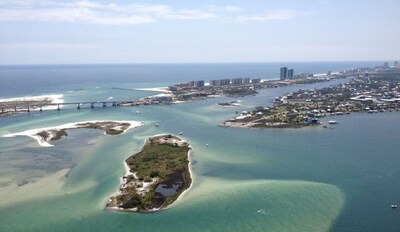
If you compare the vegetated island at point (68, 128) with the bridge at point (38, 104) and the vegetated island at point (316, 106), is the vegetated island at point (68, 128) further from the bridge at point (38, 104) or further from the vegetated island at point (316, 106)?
the bridge at point (38, 104)

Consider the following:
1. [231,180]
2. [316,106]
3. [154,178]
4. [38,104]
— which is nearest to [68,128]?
[38,104]

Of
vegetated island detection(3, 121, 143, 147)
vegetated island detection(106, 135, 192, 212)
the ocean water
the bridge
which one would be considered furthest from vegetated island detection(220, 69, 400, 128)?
the bridge

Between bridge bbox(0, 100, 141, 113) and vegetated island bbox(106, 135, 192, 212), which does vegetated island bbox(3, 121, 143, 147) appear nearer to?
vegetated island bbox(106, 135, 192, 212)

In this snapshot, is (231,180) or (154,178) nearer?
(231,180)

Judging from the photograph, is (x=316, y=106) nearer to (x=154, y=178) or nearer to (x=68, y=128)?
(x=68, y=128)

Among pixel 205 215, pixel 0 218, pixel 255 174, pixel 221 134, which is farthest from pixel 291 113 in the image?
pixel 0 218

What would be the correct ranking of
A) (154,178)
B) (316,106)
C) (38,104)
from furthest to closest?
(38,104) → (316,106) → (154,178)
